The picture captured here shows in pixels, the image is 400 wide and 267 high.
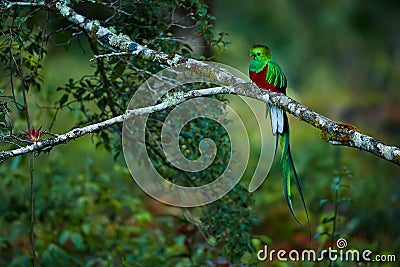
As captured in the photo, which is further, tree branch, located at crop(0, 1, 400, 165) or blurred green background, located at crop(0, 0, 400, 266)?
blurred green background, located at crop(0, 0, 400, 266)

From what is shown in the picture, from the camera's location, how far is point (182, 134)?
2840mm

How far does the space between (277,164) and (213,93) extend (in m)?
4.13

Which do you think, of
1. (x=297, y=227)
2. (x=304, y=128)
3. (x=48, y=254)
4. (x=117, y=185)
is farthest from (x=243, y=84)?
(x=304, y=128)

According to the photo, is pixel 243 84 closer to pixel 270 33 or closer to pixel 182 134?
pixel 182 134

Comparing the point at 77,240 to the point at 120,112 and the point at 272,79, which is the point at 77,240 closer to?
the point at 120,112

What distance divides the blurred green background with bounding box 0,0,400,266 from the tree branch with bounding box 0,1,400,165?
20.7 inches

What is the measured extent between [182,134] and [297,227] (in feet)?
7.56

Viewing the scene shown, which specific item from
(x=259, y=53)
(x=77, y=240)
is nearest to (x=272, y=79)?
(x=259, y=53)

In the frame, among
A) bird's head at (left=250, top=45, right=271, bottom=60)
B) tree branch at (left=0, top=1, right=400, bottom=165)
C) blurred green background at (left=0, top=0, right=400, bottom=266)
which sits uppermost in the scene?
blurred green background at (left=0, top=0, right=400, bottom=266)

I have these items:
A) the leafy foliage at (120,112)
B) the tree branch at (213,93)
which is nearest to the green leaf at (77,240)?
the leafy foliage at (120,112)

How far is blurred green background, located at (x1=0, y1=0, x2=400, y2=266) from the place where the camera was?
3.60m

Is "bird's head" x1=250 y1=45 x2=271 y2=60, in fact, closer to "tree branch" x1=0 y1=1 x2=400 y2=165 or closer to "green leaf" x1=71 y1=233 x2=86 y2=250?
"tree branch" x1=0 y1=1 x2=400 y2=165

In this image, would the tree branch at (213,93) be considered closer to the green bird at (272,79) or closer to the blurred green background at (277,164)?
the green bird at (272,79)

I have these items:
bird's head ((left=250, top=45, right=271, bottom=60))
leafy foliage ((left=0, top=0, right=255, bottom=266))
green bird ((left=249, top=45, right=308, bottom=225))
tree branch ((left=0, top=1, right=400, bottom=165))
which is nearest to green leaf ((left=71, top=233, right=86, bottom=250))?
leafy foliage ((left=0, top=0, right=255, bottom=266))
